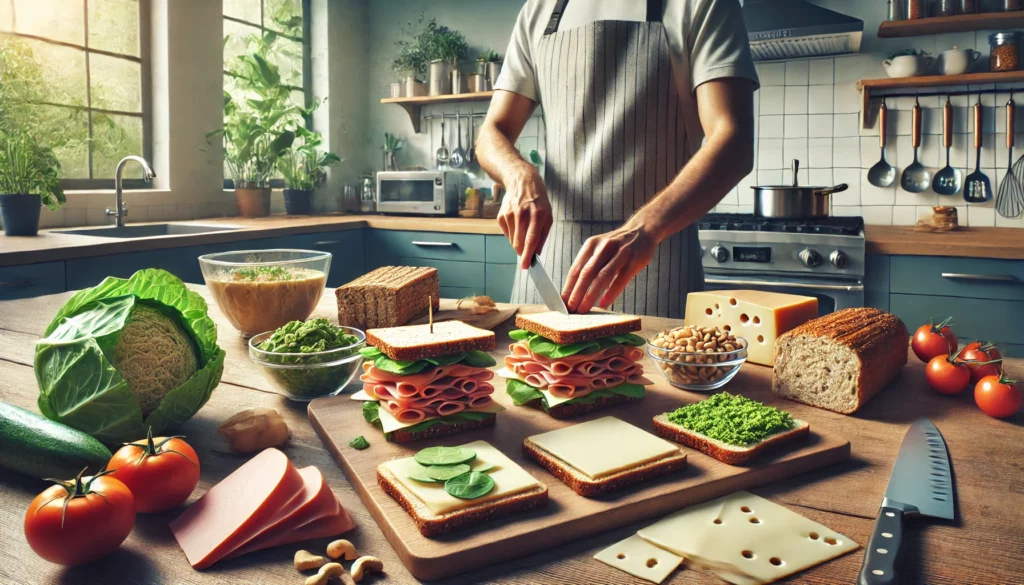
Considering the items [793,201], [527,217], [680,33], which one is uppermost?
[680,33]

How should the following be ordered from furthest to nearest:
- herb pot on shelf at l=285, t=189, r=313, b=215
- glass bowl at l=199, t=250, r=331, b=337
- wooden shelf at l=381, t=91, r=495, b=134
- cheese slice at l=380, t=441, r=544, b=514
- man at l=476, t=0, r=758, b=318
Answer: herb pot on shelf at l=285, t=189, r=313, b=215 → wooden shelf at l=381, t=91, r=495, b=134 → man at l=476, t=0, r=758, b=318 → glass bowl at l=199, t=250, r=331, b=337 → cheese slice at l=380, t=441, r=544, b=514

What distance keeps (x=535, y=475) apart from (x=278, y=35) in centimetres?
447

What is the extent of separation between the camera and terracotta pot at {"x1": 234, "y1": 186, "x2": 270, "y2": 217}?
4.24 metres

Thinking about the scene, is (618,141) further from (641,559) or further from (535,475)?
(641,559)

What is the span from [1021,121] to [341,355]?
3661 millimetres

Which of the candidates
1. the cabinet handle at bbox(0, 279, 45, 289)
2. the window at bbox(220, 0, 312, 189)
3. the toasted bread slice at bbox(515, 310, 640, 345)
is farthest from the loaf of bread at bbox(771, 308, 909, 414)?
the window at bbox(220, 0, 312, 189)

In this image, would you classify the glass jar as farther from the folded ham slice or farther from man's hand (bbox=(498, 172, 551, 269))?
the folded ham slice

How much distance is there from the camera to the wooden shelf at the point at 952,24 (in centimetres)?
329

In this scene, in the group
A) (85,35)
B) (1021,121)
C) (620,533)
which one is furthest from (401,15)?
(620,533)

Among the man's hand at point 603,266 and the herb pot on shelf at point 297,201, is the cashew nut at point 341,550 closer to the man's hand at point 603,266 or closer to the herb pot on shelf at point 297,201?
the man's hand at point 603,266

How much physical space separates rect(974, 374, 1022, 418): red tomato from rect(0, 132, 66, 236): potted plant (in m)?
3.08

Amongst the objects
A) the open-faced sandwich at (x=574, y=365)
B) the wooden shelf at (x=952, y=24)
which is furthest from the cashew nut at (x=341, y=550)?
the wooden shelf at (x=952, y=24)

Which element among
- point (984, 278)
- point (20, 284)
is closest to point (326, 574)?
Answer: point (20, 284)

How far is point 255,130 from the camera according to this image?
13.6 ft
